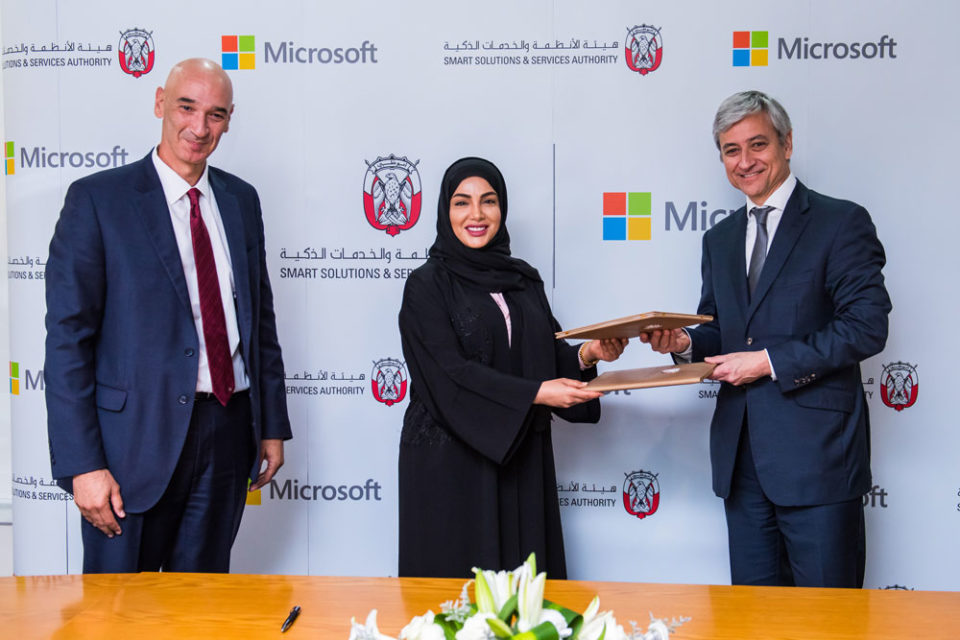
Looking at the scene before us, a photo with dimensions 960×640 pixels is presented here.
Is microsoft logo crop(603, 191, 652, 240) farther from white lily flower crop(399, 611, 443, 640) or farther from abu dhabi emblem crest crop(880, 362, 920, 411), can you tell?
white lily flower crop(399, 611, 443, 640)


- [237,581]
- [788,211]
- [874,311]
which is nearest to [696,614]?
[237,581]

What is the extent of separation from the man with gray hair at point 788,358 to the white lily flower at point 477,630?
1.70 metres

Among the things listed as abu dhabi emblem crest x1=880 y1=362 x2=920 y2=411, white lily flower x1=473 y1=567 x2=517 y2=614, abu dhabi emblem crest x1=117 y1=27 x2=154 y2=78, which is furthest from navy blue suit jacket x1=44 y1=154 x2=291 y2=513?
abu dhabi emblem crest x1=880 y1=362 x2=920 y2=411

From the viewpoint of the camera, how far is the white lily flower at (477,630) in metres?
0.96

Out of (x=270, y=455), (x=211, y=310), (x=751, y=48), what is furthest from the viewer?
(x=751, y=48)

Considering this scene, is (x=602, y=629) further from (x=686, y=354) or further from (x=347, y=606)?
(x=686, y=354)

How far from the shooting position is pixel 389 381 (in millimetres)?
3428

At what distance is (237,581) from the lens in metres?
1.73

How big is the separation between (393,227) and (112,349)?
4.30 feet

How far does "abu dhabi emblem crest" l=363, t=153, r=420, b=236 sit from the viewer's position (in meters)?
3.35

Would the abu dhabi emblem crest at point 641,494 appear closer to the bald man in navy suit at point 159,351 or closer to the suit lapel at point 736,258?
the suit lapel at point 736,258

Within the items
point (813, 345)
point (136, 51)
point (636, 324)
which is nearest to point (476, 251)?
point (636, 324)

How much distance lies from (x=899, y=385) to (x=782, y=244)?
1.11 meters

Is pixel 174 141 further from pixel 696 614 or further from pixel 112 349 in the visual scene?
pixel 696 614
